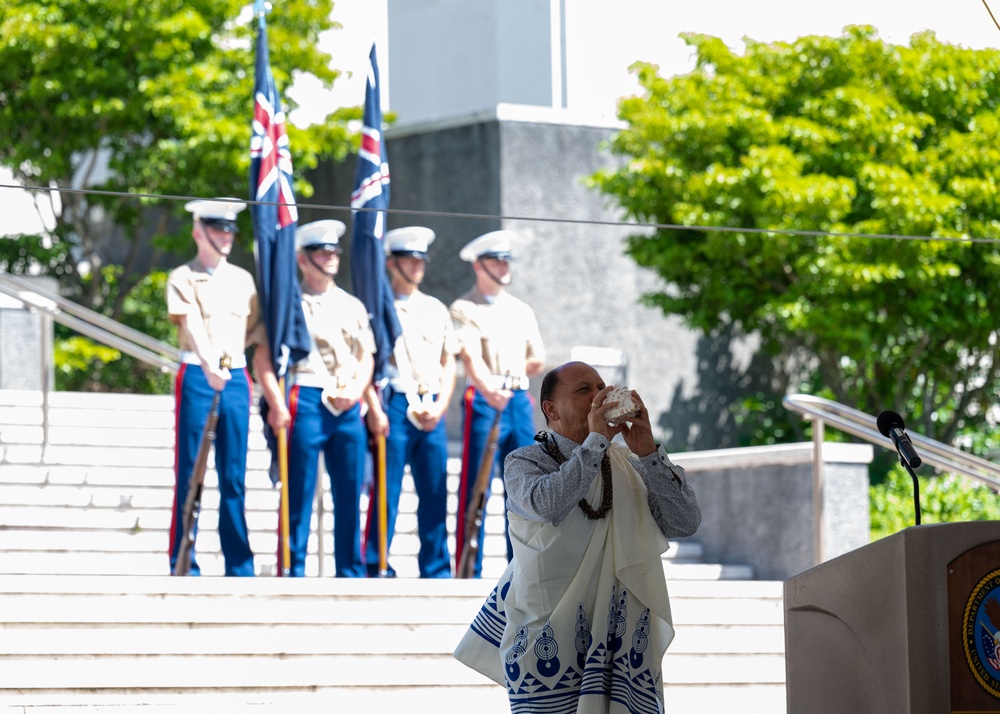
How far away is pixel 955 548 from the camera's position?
11.1ft

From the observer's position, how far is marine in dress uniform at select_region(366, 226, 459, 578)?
8.36 meters

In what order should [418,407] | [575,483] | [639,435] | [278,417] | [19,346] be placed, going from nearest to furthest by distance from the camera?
1. [575,483]
2. [639,435]
3. [278,417]
4. [418,407]
5. [19,346]

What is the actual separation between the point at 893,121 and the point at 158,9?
6761 millimetres

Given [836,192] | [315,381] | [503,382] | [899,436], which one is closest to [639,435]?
[899,436]

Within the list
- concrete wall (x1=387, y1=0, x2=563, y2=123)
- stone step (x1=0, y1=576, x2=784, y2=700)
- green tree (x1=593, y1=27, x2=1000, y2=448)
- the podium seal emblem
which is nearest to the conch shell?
the podium seal emblem

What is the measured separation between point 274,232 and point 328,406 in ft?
3.15

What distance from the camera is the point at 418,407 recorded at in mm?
8438

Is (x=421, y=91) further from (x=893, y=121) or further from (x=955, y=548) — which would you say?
(x=955, y=548)

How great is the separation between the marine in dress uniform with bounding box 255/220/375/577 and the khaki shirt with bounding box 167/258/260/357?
0.29m

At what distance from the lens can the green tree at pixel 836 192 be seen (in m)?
13.5

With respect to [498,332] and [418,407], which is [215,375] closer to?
[418,407]

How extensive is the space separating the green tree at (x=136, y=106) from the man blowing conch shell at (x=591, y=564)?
1183cm

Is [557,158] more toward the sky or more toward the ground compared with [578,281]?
more toward the sky

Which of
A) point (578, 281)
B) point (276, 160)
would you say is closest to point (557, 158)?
point (578, 281)
